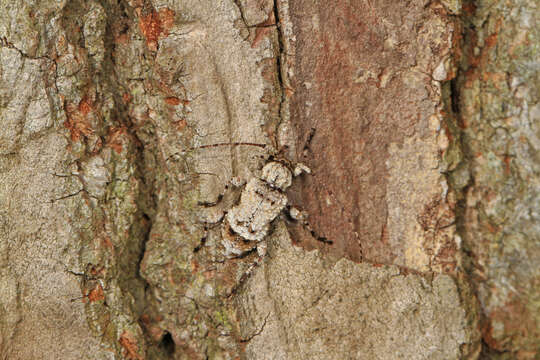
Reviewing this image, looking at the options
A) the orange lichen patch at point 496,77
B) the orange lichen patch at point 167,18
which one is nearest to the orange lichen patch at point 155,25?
the orange lichen patch at point 167,18

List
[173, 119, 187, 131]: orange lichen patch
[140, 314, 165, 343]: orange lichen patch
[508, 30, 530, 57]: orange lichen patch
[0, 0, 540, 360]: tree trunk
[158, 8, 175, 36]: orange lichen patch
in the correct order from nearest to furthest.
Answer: [508, 30, 530, 57]: orange lichen patch, [0, 0, 540, 360]: tree trunk, [158, 8, 175, 36]: orange lichen patch, [173, 119, 187, 131]: orange lichen patch, [140, 314, 165, 343]: orange lichen patch

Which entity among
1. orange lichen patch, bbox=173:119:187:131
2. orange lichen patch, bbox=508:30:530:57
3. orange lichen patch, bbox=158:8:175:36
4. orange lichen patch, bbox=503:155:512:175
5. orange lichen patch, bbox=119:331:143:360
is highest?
orange lichen patch, bbox=158:8:175:36

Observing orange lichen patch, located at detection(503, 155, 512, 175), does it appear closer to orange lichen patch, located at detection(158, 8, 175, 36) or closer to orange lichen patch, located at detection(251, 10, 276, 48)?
orange lichen patch, located at detection(251, 10, 276, 48)

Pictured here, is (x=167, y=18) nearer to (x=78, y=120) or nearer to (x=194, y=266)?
(x=78, y=120)

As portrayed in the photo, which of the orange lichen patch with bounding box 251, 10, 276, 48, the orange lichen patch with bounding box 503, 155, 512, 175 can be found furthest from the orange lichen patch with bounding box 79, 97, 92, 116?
the orange lichen patch with bounding box 503, 155, 512, 175

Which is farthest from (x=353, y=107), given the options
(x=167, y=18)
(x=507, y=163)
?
(x=167, y=18)

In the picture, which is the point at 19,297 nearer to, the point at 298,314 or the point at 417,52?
the point at 298,314
